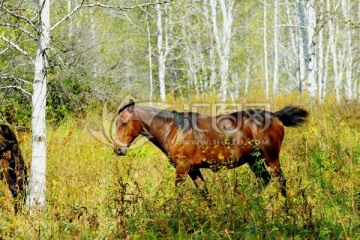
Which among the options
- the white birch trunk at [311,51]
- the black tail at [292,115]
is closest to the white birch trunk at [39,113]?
the black tail at [292,115]

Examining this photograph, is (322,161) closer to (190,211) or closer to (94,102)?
(190,211)

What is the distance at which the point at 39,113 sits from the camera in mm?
4957

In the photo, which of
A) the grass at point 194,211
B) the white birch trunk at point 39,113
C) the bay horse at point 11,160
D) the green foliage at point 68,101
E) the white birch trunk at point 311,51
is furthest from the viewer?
the white birch trunk at point 311,51

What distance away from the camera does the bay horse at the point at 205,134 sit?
19.8 ft

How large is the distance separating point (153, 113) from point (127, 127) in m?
0.39

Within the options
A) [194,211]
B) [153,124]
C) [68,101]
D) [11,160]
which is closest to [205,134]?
[153,124]

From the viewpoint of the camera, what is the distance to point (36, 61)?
4.95 m

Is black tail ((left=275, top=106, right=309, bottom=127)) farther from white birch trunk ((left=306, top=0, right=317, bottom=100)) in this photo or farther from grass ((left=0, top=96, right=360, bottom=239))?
white birch trunk ((left=306, top=0, right=317, bottom=100))

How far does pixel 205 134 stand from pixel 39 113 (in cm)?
225

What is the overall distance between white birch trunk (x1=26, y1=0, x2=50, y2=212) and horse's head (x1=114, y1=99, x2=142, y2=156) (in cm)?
123

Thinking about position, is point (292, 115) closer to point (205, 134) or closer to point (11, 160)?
point (205, 134)

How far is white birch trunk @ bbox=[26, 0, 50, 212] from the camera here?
4.94 metres

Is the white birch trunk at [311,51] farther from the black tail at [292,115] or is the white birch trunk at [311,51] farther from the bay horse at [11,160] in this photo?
the bay horse at [11,160]

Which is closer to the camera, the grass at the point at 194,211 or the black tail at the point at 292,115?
the grass at the point at 194,211
